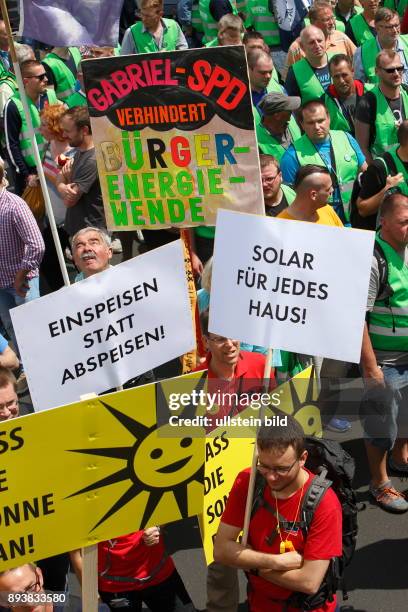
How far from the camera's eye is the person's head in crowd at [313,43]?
8.59 metres

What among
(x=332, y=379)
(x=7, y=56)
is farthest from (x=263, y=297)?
(x=7, y=56)

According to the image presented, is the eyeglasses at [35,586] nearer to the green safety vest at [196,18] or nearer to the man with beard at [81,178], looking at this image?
the man with beard at [81,178]

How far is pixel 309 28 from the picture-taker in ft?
28.3

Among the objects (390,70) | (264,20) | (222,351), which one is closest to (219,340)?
(222,351)

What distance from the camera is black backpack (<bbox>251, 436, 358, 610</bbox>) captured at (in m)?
3.61

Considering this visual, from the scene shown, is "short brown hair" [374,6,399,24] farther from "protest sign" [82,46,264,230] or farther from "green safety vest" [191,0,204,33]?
"protest sign" [82,46,264,230]

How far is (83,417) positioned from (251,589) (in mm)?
991

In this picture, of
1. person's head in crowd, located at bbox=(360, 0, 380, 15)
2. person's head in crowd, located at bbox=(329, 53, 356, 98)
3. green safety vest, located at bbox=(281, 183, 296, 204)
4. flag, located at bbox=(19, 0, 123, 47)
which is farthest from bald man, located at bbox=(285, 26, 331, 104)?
flag, located at bbox=(19, 0, 123, 47)

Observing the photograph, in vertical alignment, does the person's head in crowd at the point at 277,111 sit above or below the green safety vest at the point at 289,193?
above

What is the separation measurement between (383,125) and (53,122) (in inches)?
95.5

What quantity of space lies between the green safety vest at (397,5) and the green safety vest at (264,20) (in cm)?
149

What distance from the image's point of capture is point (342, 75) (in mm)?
7957

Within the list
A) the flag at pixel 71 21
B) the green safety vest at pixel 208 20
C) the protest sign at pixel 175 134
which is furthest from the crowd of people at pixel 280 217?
the flag at pixel 71 21

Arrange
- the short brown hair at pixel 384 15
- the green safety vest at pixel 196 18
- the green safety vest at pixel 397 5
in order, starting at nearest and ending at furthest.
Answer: the short brown hair at pixel 384 15 < the green safety vest at pixel 397 5 < the green safety vest at pixel 196 18
